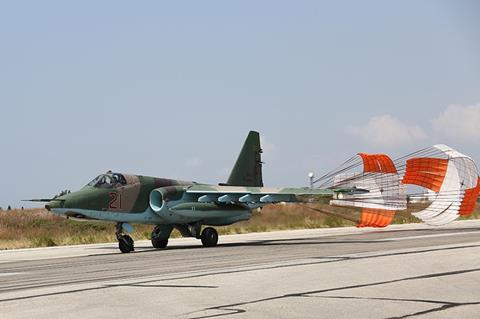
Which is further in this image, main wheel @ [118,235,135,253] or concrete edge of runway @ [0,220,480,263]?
concrete edge of runway @ [0,220,480,263]

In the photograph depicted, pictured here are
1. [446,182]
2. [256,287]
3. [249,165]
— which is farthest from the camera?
[446,182]

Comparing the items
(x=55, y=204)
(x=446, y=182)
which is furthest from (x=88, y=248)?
(x=446, y=182)

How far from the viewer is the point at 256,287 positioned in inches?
529

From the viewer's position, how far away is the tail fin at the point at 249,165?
112 ft

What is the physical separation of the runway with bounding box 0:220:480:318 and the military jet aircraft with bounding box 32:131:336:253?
478 centimetres

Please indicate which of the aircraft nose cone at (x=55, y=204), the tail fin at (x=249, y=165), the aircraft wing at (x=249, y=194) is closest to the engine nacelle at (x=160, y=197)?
the aircraft wing at (x=249, y=194)

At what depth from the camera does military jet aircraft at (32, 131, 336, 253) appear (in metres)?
26.2

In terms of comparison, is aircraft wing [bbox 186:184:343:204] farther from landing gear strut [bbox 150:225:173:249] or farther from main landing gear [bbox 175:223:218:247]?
landing gear strut [bbox 150:225:173:249]

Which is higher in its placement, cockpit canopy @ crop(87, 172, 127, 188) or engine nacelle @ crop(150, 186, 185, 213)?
→ cockpit canopy @ crop(87, 172, 127, 188)

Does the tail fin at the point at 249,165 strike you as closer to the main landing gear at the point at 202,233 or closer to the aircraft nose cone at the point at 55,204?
the main landing gear at the point at 202,233

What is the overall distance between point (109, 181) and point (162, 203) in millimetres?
2200

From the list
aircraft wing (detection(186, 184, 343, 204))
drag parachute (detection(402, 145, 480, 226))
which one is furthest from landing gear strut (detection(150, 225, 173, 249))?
drag parachute (detection(402, 145, 480, 226))

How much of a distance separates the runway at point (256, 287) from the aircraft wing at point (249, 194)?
7744mm

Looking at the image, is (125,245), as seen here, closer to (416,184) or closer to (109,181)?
(109,181)
